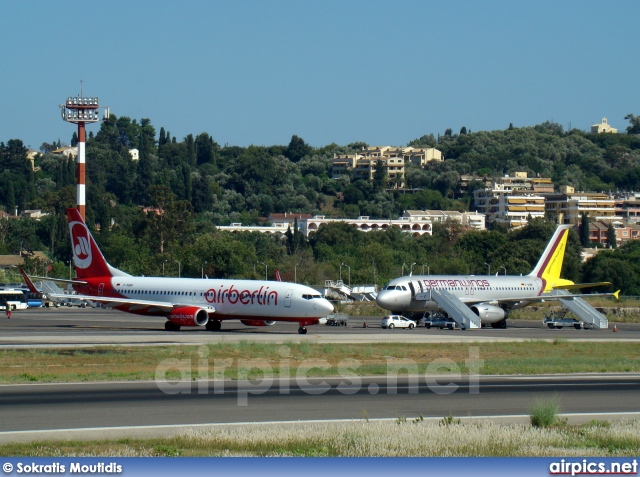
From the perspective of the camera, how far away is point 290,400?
1009 inches

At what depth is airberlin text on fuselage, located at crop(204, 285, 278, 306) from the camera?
188 ft

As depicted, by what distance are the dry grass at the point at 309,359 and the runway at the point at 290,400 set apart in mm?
2937

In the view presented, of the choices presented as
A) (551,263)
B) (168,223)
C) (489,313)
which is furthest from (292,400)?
(168,223)

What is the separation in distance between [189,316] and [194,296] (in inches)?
93.8

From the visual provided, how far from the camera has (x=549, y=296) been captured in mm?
74500

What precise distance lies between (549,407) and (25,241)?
603 ft

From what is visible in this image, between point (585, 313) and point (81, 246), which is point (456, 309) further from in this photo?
point (81, 246)

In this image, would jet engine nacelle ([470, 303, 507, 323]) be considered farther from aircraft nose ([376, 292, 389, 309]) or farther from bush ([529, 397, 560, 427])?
bush ([529, 397, 560, 427])

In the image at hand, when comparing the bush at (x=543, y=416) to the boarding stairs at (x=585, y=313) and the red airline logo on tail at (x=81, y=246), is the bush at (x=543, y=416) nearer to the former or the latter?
the red airline logo on tail at (x=81, y=246)

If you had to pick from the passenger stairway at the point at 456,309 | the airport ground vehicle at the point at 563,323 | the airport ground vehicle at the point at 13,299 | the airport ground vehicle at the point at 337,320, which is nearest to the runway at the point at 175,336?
the airport ground vehicle at the point at 563,323

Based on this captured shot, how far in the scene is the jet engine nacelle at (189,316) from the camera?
5919cm

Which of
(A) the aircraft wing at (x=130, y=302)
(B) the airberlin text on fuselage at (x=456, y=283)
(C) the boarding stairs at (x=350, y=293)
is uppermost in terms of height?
(B) the airberlin text on fuselage at (x=456, y=283)

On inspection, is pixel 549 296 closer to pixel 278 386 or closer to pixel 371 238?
pixel 278 386

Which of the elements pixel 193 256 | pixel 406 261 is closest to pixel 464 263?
pixel 406 261
